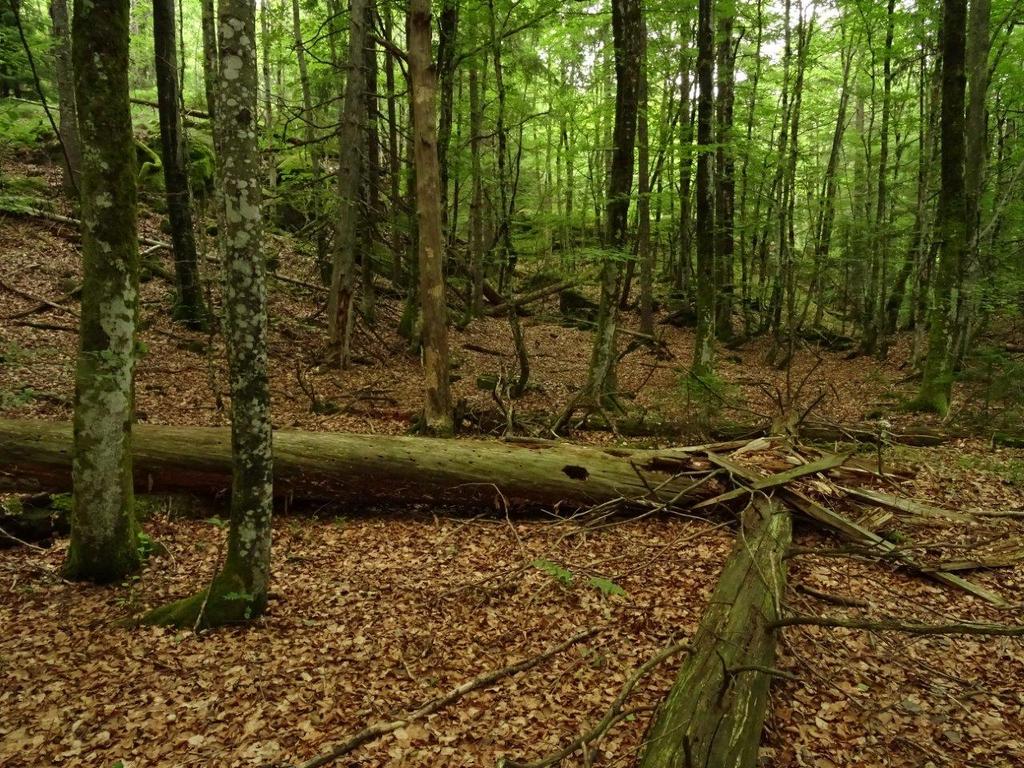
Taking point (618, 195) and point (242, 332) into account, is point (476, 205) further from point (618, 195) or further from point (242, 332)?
point (242, 332)

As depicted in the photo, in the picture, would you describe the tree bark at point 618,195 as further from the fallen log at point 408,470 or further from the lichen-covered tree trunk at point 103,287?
the lichen-covered tree trunk at point 103,287

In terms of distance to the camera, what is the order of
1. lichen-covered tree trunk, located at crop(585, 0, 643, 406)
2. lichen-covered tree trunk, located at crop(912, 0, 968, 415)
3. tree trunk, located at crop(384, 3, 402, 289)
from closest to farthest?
lichen-covered tree trunk, located at crop(585, 0, 643, 406)
lichen-covered tree trunk, located at crop(912, 0, 968, 415)
tree trunk, located at crop(384, 3, 402, 289)

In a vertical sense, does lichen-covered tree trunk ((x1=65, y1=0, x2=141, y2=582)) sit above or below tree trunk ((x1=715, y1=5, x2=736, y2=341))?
below

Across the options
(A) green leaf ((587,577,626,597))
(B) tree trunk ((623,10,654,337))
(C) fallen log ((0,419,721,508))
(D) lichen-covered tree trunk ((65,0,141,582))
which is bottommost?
(A) green leaf ((587,577,626,597))

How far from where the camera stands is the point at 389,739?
399 centimetres

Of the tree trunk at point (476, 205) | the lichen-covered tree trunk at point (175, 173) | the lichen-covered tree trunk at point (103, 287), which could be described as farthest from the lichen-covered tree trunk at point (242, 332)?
the tree trunk at point (476, 205)

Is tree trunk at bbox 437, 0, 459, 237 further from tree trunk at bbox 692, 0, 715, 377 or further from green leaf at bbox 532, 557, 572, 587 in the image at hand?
green leaf at bbox 532, 557, 572, 587

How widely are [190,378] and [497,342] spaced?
30.5 ft

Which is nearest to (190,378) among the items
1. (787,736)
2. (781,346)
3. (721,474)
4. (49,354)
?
(49,354)

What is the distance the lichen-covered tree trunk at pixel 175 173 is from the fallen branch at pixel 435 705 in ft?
38.1

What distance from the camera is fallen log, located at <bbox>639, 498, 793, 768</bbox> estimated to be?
11.1 ft

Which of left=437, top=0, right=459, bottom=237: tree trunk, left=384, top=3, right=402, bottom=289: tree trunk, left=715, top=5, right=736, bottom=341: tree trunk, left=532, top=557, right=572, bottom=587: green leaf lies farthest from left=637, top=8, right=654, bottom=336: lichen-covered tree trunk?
left=532, top=557, right=572, bottom=587: green leaf

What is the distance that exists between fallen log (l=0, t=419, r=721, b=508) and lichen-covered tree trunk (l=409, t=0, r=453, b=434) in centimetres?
143

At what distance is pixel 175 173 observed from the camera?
12914 millimetres
